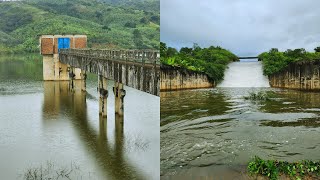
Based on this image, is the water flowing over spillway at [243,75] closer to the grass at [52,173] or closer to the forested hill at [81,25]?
the grass at [52,173]

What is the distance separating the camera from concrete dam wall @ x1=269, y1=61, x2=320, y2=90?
52.5 feet

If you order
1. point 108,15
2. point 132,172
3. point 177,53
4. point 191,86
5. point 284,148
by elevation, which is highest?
point 108,15

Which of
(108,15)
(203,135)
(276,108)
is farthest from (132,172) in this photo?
(108,15)

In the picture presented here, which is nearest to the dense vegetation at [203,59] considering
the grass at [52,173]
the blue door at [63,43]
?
the grass at [52,173]

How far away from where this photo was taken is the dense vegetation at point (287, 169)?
6648 mm

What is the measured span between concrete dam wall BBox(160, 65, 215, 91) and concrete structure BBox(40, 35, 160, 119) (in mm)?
624

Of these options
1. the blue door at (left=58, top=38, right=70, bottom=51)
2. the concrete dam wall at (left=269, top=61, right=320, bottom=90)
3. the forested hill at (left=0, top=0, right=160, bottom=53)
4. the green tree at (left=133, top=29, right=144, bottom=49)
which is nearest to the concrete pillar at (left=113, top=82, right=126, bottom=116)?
the concrete dam wall at (left=269, top=61, right=320, bottom=90)

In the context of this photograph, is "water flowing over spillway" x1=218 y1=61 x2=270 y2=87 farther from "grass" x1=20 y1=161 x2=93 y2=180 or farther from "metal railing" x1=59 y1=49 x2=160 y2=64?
"grass" x1=20 y1=161 x2=93 y2=180

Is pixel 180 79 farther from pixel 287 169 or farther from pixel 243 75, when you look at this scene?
pixel 287 169

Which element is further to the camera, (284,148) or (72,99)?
(72,99)

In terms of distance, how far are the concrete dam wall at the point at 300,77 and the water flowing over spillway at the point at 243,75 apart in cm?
116

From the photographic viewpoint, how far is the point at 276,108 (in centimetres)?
1349

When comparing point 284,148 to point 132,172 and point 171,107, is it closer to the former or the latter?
point 132,172

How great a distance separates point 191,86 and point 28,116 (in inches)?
351
